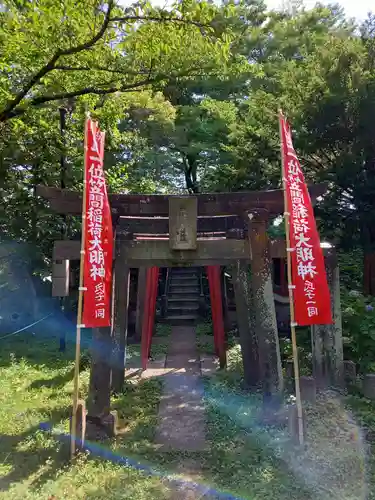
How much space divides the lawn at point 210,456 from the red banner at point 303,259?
1601 millimetres

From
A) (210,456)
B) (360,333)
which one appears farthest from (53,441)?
(360,333)

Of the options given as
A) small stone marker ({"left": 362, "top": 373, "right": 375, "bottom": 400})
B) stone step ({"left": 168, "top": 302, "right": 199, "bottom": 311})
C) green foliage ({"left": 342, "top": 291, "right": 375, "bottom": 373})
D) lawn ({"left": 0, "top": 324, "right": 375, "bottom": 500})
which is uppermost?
stone step ({"left": 168, "top": 302, "right": 199, "bottom": 311})

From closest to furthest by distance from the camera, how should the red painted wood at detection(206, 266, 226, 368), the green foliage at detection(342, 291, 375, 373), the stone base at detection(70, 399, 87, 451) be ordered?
1. the stone base at detection(70, 399, 87, 451)
2. the green foliage at detection(342, 291, 375, 373)
3. the red painted wood at detection(206, 266, 226, 368)

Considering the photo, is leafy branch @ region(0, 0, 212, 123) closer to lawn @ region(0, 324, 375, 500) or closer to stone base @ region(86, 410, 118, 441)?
lawn @ region(0, 324, 375, 500)

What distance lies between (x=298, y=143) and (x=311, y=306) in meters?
7.43

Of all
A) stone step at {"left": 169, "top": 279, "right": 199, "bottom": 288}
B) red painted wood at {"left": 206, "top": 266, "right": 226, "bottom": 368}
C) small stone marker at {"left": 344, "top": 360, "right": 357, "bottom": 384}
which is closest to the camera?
small stone marker at {"left": 344, "top": 360, "right": 357, "bottom": 384}

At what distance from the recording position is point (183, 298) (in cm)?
1583

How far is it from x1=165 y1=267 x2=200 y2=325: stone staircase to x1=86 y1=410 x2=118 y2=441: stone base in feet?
29.3

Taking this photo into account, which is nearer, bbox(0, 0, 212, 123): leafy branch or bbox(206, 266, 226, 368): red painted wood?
bbox(0, 0, 212, 123): leafy branch

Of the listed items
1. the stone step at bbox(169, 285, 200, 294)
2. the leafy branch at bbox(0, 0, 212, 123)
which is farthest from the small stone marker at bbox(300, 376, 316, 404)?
the stone step at bbox(169, 285, 200, 294)

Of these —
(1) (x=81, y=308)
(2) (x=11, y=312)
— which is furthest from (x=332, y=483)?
(2) (x=11, y=312)

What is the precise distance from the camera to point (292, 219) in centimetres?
533

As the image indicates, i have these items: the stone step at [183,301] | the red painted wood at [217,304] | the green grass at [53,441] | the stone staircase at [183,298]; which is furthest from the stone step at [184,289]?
the green grass at [53,441]

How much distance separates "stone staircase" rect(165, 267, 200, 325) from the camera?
583 inches
